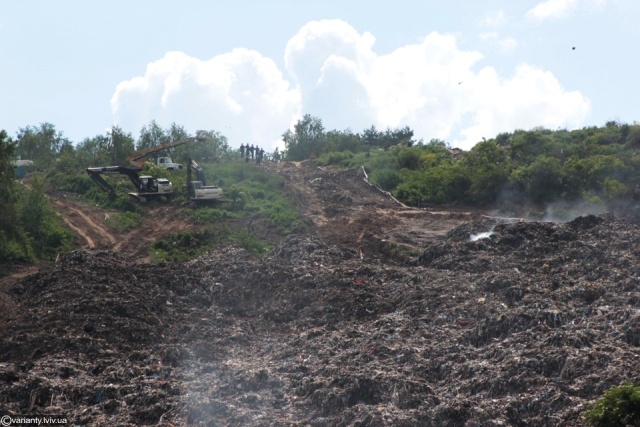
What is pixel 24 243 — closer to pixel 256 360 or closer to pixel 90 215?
pixel 90 215

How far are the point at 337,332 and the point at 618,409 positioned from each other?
23.6 feet

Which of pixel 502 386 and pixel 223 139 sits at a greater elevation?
pixel 223 139

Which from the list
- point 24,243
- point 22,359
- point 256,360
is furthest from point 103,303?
point 24,243

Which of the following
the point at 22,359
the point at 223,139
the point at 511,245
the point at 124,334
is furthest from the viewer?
the point at 223,139

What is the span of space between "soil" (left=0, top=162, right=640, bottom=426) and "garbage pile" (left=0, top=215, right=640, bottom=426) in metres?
0.04

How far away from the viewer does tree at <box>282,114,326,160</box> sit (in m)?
48.7

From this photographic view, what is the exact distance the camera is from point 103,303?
1791 cm

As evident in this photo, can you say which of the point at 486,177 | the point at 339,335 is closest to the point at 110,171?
the point at 486,177

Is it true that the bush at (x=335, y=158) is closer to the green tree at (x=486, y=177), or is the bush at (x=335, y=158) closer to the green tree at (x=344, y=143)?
the green tree at (x=344, y=143)

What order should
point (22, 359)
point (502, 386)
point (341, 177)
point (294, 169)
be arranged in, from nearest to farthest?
point (502, 386) < point (22, 359) < point (341, 177) < point (294, 169)

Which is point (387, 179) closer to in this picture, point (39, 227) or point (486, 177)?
point (486, 177)

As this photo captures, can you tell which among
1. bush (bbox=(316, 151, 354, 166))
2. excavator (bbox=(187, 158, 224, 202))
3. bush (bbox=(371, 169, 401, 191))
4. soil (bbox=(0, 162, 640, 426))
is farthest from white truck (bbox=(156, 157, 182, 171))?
soil (bbox=(0, 162, 640, 426))

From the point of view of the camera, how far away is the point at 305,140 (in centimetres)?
4931

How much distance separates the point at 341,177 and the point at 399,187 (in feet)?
14.0
